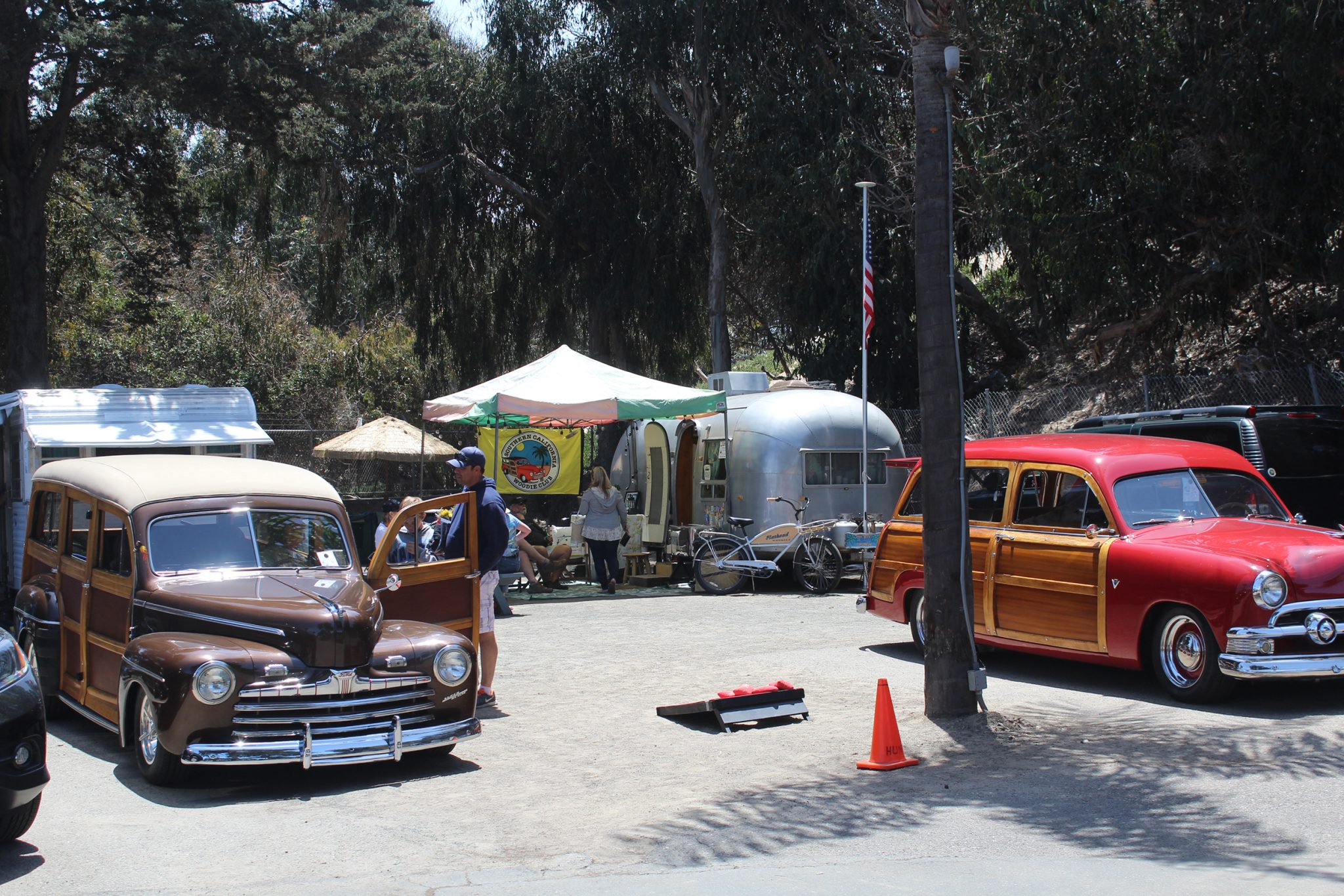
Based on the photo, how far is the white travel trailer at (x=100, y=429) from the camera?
13.8 m

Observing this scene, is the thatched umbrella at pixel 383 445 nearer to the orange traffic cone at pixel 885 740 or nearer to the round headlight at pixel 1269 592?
the orange traffic cone at pixel 885 740

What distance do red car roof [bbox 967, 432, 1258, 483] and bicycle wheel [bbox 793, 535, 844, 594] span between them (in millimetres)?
6566

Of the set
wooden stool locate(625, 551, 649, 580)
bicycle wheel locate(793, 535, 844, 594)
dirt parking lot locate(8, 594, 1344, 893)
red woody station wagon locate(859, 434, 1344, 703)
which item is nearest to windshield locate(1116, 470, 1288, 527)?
red woody station wagon locate(859, 434, 1344, 703)

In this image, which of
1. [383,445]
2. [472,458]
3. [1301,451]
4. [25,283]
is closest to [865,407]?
[1301,451]

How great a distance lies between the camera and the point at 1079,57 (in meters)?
16.8

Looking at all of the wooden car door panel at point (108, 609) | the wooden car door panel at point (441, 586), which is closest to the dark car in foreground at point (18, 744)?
the wooden car door panel at point (108, 609)

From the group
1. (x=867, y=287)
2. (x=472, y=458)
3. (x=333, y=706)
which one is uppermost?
(x=867, y=287)

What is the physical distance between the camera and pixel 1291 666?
7.80 metres

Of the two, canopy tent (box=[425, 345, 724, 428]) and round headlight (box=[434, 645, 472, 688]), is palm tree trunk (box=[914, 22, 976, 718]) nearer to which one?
round headlight (box=[434, 645, 472, 688])

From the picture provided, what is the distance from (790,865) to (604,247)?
2297 cm

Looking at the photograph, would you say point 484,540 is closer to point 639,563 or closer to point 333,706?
point 333,706

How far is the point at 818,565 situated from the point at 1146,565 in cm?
851

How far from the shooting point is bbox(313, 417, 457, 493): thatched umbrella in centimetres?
2273

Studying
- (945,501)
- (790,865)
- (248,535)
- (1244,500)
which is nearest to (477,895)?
(790,865)
